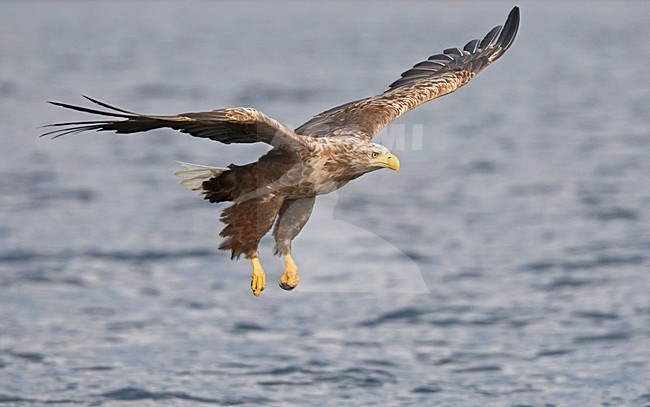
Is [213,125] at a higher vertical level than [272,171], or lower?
higher

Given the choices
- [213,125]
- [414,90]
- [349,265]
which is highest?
[414,90]

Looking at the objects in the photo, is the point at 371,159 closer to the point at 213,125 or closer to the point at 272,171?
the point at 272,171

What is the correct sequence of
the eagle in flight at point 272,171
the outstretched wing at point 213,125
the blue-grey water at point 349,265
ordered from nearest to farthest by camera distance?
the outstretched wing at point 213,125 → the eagle in flight at point 272,171 → the blue-grey water at point 349,265

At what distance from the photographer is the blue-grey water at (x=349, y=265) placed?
70.2ft

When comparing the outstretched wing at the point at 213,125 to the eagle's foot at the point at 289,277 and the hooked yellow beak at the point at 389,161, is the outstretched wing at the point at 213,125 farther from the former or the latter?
→ the eagle's foot at the point at 289,277

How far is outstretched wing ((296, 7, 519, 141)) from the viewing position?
38.7ft

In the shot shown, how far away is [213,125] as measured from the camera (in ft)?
32.6

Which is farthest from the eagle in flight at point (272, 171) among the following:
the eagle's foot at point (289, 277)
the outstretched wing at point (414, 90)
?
the outstretched wing at point (414, 90)

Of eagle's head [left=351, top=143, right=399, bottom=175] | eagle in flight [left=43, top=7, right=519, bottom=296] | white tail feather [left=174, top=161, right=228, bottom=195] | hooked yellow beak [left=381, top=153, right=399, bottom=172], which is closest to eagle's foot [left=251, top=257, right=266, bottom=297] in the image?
eagle in flight [left=43, top=7, right=519, bottom=296]

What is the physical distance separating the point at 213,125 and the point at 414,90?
11.3 feet

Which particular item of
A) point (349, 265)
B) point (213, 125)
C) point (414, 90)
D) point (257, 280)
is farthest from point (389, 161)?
point (349, 265)

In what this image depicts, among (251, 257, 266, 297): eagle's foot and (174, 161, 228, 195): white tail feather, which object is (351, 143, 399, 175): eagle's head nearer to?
(251, 257, 266, 297): eagle's foot

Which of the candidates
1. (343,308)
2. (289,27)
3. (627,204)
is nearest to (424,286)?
(343,308)

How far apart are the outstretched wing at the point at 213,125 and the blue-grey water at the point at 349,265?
354 centimetres
